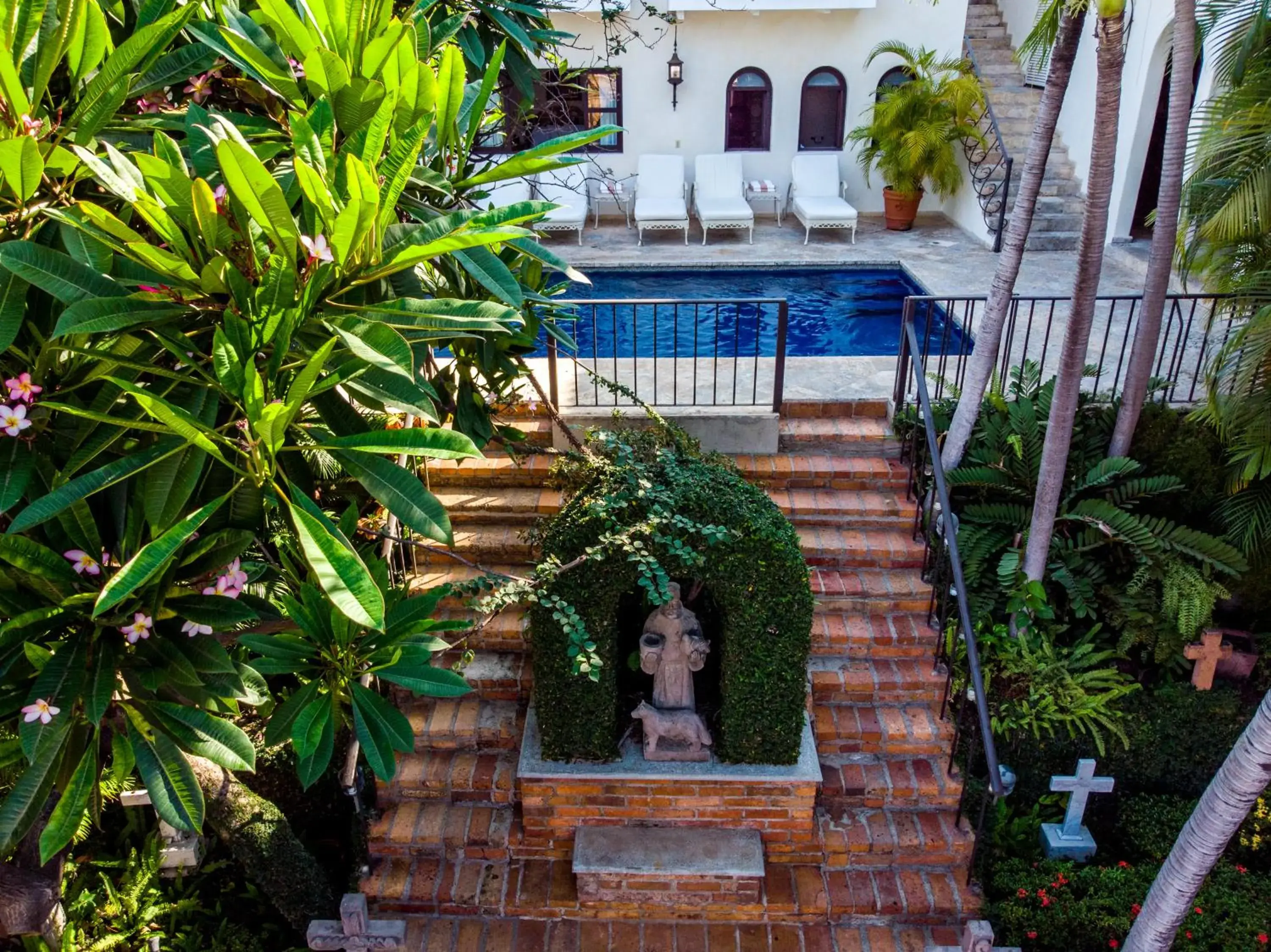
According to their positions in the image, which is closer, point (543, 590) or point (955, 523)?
point (543, 590)

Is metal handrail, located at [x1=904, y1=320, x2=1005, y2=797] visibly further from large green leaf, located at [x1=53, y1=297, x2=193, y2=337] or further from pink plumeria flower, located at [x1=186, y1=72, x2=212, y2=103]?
pink plumeria flower, located at [x1=186, y1=72, x2=212, y2=103]

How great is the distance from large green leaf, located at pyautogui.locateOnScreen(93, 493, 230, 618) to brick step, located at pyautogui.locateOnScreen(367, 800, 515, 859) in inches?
118

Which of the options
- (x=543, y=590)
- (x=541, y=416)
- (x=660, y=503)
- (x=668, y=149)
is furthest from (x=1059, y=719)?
(x=668, y=149)

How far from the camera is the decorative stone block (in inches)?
168

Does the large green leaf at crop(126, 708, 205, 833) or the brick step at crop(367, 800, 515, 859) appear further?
the brick step at crop(367, 800, 515, 859)

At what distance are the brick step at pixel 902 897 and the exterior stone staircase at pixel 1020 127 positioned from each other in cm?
656

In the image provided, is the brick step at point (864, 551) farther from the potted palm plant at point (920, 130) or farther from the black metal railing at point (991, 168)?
the potted palm plant at point (920, 130)

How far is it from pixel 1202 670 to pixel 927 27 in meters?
9.30

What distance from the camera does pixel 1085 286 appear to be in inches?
175

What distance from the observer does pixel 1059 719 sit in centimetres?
491

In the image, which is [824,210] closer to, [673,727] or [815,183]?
[815,183]

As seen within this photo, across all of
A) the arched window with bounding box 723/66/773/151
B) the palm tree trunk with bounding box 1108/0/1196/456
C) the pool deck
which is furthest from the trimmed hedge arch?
the arched window with bounding box 723/66/773/151

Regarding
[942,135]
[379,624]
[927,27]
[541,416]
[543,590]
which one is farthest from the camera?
[927,27]

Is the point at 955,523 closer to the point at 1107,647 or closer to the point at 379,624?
the point at 1107,647
